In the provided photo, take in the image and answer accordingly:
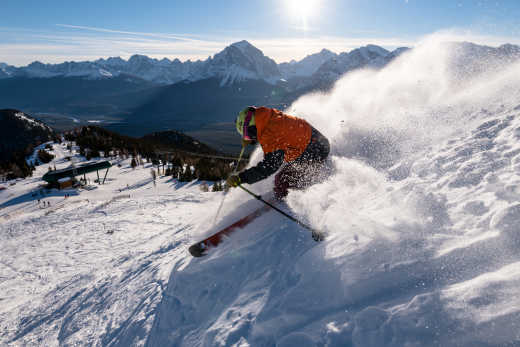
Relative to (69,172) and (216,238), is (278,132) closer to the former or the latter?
(216,238)

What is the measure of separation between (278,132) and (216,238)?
2369 mm

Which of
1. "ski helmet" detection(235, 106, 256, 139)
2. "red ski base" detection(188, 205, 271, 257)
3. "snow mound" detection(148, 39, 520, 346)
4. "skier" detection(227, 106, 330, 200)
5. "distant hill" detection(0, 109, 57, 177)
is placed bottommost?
"distant hill" detection(0, 109, 57, 177)

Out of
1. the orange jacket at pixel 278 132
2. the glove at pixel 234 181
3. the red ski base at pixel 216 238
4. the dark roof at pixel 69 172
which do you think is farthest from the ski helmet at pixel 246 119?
the dark roof at pixel 69 172

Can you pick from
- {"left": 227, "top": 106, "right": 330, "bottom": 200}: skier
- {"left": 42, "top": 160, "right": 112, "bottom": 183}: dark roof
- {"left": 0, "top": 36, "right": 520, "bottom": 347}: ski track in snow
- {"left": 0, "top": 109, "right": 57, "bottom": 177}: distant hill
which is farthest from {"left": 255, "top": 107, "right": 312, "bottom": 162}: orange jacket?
{"left": 0, "top": 109, "right": 57, "bottom": 177}: distant hill

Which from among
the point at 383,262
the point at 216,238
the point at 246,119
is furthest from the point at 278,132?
the point at 383,262

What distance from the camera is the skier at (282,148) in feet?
16.2

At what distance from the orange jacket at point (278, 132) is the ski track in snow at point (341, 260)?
1.03 m

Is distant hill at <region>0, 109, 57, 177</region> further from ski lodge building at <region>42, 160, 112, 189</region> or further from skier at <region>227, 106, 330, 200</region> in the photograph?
skier at <region>227, 106, 330, 200</region>

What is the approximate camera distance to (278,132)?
5.11 meters

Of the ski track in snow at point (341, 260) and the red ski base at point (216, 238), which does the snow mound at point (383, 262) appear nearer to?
the ski track in snow at point (341, 260)

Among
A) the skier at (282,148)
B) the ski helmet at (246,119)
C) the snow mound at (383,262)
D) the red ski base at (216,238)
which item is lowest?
the red ski base at (216,238)

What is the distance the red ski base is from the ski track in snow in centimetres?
14

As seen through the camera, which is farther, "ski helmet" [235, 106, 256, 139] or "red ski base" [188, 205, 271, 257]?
"ski helmet" [235, 106, 256, 139]

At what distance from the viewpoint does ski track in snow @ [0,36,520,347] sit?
2.36 meters
